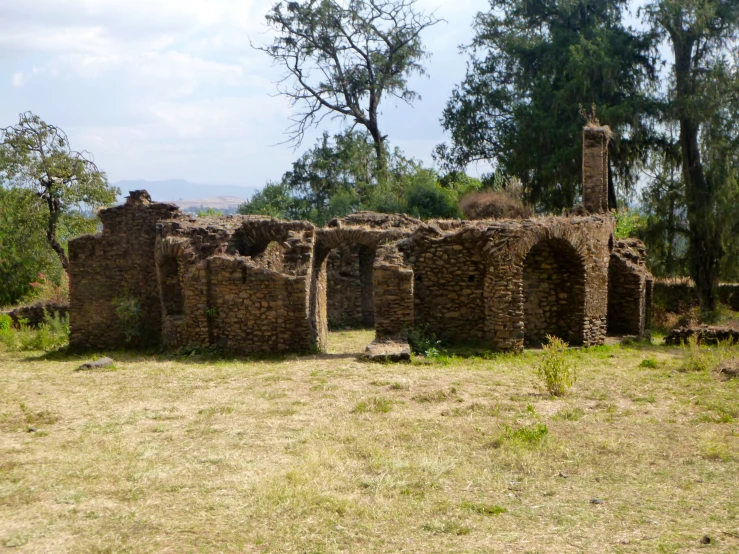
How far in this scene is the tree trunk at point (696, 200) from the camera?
76.2 feet

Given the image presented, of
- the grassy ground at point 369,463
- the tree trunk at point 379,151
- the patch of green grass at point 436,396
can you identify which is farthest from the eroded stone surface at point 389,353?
the tree trunk at point 379,151

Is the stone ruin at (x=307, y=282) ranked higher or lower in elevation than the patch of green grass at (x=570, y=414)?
higher

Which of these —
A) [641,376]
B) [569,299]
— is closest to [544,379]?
[641,376]

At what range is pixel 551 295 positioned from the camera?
14875mm

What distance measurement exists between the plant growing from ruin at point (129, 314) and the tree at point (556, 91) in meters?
16.5

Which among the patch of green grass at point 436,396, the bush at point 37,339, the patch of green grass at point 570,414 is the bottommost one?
the patch of green grass at point 570,414

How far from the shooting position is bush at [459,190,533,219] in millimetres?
24969

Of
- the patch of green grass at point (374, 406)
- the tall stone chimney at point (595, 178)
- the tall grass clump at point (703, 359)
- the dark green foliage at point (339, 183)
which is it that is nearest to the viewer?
the patch of green grass at point (374, 406)

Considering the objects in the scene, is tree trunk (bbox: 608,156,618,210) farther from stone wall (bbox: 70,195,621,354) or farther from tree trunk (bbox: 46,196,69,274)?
tree trunk (bbox: 46,196,69,274)

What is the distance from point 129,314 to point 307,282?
4091 mm

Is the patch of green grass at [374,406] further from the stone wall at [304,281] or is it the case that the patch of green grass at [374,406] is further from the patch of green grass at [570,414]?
the stone wall at [304,281]

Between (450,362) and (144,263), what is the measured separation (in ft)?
22.4

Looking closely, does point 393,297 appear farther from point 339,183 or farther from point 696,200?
point 339,183

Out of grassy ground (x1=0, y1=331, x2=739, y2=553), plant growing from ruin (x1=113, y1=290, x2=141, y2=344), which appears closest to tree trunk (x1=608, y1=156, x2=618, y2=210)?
grassy ground (x1=0, y1=331, x2=739, y2=553)
